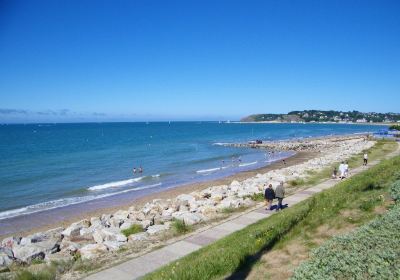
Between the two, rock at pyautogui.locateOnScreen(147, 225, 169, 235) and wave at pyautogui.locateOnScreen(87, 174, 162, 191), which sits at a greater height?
rock at pyautogui.locateOnScreen(147, 225, 169, 235)

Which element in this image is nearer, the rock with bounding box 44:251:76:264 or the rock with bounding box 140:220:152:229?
the rock with bounding box 44:251:76:264

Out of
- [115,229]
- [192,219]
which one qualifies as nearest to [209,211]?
[192,219]

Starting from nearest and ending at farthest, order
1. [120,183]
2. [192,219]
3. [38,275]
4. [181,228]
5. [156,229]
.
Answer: [38,275], [181,228], [156,229], [192,219], [120,183]

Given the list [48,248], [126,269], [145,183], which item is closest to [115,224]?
[48,248]

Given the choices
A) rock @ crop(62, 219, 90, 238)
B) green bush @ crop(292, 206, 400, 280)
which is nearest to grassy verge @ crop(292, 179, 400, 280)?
green bush @ crop(292, 206, 400, 280)

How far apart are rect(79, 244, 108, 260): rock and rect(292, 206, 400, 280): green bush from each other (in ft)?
22.8

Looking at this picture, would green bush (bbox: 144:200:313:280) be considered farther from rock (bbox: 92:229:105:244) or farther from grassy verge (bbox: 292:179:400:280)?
rock (bbox: 92:229:105:244)

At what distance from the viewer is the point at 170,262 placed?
31.8ft

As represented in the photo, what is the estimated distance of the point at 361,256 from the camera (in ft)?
21.1

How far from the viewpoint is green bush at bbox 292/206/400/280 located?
19.2 ft

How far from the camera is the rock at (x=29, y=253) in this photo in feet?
39.0

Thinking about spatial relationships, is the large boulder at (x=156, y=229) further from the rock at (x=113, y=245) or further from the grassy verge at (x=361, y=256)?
the grassy verge at (x=361, y=256)

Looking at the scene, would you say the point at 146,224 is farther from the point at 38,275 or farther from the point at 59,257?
the point at 38,275

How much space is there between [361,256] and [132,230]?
31.8 ft
